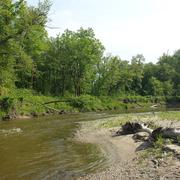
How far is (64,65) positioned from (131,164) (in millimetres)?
59008

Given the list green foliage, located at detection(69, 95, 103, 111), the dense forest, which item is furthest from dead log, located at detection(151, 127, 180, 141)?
green foliage, located at detection(69, 95, 103, 111)

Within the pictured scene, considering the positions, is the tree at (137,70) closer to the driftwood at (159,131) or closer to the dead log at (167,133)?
the driftwood at (159,131)

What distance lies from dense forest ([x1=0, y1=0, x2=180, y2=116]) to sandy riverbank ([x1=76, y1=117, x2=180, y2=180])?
17.0 meters

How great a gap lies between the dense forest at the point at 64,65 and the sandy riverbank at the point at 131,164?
1700 centimetres

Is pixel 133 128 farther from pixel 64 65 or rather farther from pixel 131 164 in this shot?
pixel 64 65

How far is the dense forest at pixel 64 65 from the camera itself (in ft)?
115

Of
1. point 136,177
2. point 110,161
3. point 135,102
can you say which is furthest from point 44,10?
point 135,102

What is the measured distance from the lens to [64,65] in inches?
2876

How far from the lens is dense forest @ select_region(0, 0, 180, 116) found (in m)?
35.2

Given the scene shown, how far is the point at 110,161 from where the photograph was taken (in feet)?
54.6

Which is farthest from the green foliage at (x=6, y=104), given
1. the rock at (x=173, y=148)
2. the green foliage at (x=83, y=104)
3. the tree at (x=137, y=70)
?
the tree at (x=137, y=70)

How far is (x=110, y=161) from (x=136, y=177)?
13.1 ft

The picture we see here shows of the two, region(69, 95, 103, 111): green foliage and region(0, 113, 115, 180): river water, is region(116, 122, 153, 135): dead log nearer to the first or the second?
region(0, 113, 115, 180): river water

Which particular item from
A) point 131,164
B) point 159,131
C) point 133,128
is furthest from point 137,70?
point 131,164
